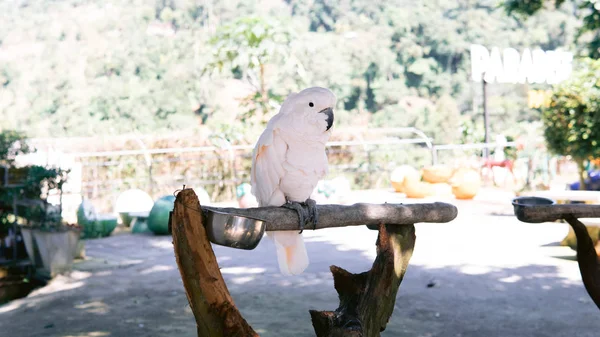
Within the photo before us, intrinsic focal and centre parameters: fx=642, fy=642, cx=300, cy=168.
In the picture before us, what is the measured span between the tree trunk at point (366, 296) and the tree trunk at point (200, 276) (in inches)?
16.1

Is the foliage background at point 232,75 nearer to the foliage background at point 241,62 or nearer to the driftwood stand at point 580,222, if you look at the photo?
the foliage background at point 241,62

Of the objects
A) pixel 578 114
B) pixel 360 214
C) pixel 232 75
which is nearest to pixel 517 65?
pixel 578 114

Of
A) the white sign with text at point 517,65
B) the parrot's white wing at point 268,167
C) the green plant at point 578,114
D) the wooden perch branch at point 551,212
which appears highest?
the white sign with text at point 517,65

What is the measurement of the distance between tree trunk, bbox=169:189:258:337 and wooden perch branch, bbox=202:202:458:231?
0.74ft

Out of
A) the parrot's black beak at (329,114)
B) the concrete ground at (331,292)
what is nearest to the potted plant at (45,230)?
the concrete ground at (331,292)

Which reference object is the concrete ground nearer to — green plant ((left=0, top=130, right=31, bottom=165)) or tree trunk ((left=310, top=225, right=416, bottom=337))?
green plant ((left=0, top=130, right=31, bottom=165))

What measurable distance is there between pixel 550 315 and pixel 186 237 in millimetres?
3324

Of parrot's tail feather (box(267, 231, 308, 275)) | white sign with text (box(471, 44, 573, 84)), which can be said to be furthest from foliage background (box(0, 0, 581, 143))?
parrot's tail feather (box(267, 231, 308, 275))

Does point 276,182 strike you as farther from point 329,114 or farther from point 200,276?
point 200,276

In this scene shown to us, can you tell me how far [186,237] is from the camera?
1.69 metres

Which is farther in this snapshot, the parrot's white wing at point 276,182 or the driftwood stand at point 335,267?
the parrot's white wing at point 276,182

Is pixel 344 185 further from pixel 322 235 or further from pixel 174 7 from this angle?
pixel 174 7

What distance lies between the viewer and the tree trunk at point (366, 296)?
2.05 metres

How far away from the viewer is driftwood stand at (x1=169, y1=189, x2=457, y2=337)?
1.70 m
